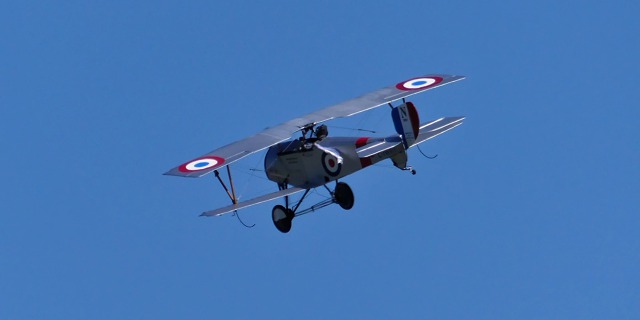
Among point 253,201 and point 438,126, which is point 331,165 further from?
point 438,126

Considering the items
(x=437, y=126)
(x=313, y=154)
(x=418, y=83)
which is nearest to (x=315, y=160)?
(x=313, y=154)

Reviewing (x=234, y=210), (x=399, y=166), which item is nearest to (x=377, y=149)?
(x=399, y=166)

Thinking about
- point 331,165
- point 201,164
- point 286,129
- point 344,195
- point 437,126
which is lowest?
point 344,195

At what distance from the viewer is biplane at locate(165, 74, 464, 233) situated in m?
47.0

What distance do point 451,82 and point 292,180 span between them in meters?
5.43

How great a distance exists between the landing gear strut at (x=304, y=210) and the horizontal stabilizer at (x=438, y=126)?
3229mm

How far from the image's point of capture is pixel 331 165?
47312 mm

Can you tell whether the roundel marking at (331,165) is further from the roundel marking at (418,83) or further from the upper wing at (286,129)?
the roundel marking at (418,83)

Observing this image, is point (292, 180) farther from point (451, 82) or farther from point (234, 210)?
point (451, 82)

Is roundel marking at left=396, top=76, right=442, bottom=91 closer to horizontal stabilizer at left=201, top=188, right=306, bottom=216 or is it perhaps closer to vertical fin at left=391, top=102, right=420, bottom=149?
vertical fin at left=391, top=102, right=420, bottom=149

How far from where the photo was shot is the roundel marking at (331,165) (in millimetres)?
47156

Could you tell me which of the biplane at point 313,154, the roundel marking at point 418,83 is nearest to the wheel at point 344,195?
the biplane at point 313,154

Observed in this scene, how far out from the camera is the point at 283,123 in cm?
4834

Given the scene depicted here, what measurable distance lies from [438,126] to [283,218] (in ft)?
16.6
